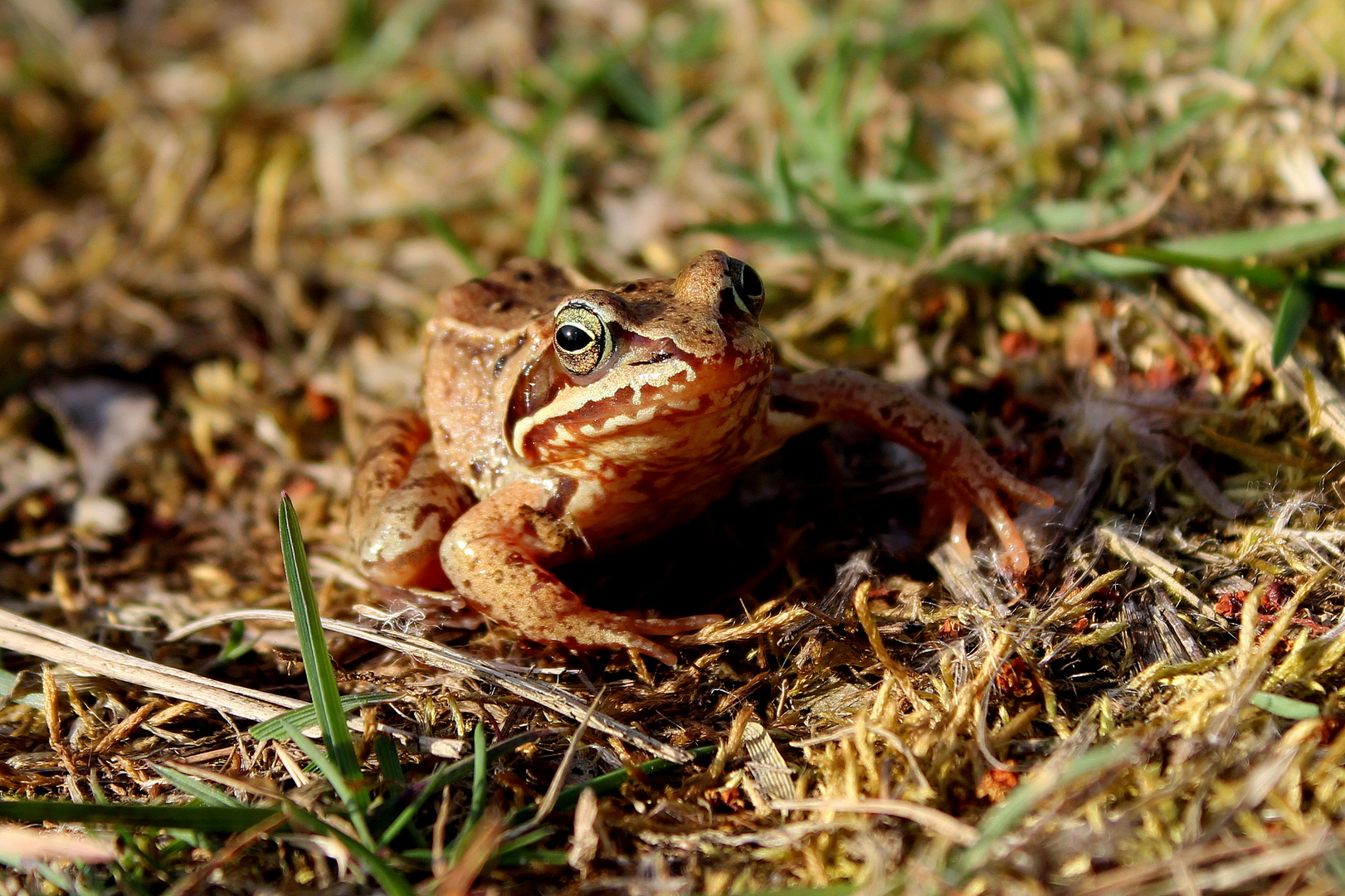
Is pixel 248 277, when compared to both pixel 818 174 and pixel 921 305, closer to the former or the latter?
pixel 818 174

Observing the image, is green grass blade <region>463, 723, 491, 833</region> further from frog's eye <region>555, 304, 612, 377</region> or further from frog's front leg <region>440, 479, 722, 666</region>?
frog's eye <region>555, 304, 612, 377</region>

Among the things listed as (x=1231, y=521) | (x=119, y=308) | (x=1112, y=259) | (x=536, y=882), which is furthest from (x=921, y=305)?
(x=119, y=308)

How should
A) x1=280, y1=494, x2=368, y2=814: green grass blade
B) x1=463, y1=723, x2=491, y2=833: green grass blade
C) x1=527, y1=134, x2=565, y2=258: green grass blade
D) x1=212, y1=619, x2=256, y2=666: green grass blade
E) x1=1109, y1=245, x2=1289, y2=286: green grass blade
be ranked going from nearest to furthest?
1. x1=463, y1=723, x2=491, y2=833: green grass blade
2. x1=280, y1=494, x2=368, y2=814: green grass blade
3. x1=212, y1=619, x2=256, y2=666: green grass blade
4. x1=1109, y1=245, x2=1289, y2=286: green grass blade
5. x1=527, y1=134, x2=565, y2=258: green grass blade

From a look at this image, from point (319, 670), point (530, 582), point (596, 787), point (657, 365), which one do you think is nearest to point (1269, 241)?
point (657, 365)

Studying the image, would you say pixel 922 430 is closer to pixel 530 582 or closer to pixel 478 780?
pixel 530 582

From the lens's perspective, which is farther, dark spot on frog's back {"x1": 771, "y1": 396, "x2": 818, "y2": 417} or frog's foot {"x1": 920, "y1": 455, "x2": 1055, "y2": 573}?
dark spot on frog's back {"x1": 771, "y1": 396, "x2": 818, "y2": 417}

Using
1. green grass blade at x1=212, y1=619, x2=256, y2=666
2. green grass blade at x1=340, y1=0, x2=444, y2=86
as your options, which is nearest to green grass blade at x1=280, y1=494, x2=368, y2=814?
green grass blade at x1=212, y1=619, x2=256, y2=666

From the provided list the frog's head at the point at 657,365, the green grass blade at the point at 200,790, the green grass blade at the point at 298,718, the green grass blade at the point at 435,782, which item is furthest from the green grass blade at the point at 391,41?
the green grass blade at the point at 435,782

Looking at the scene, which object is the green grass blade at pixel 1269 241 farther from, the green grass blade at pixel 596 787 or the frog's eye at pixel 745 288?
the green grass blade at pixel 596 787
